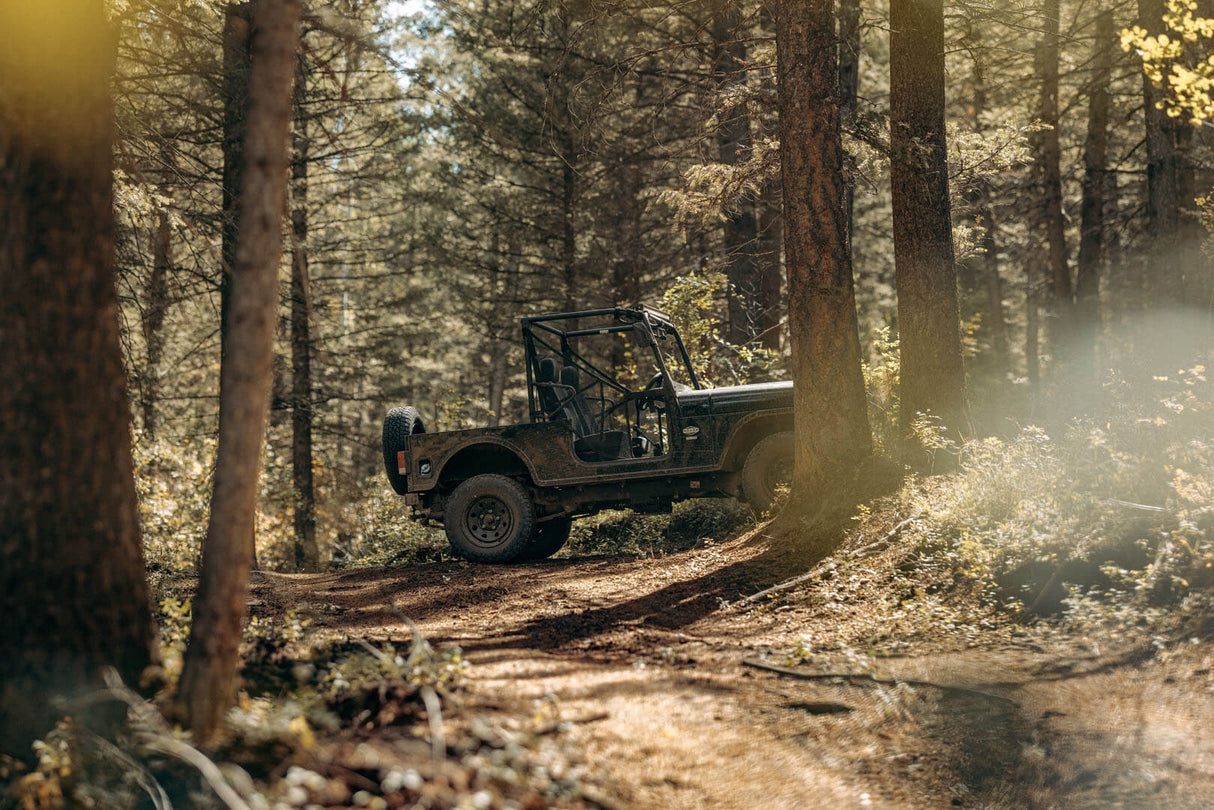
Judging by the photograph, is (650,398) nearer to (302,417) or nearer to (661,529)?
(661,529)

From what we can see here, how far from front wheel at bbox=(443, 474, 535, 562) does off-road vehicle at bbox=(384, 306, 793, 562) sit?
12 millimetres

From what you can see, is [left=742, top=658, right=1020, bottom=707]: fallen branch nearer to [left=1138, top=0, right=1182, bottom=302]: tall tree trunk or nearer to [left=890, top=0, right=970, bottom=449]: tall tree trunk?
[left=890, top=0, right=970, bottom=449]: tall tree trunk

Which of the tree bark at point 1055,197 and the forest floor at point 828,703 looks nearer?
the forest floor at point 828,703

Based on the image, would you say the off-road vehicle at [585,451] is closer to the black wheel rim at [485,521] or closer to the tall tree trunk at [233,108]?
the black wheel rim at [485,521]

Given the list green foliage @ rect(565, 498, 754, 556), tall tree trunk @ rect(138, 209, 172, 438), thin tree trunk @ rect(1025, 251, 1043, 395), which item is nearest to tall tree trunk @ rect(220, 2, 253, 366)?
tall tree trunk @ rect(138, 209, 172, 438)

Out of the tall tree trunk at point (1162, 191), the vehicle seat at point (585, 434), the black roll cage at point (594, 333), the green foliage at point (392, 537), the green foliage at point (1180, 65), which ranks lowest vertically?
the green foliage at point (392, 537)

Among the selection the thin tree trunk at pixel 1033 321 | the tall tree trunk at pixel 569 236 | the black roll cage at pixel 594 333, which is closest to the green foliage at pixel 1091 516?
→ the black roll cage at pixel 594 333

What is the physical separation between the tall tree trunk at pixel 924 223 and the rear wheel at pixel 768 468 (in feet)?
4.32

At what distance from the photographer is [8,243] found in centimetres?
411

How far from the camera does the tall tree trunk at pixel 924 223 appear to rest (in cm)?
995

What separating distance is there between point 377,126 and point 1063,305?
16.2 metres

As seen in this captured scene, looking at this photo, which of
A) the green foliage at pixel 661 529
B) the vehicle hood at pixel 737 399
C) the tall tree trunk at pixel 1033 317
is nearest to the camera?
the vehicle hood at pixel 737 399

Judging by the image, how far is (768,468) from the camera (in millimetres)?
10367

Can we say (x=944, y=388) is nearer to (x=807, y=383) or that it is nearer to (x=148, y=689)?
(x=807, y=383)
